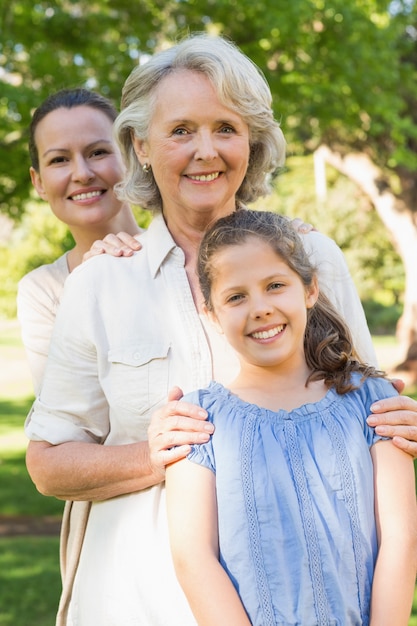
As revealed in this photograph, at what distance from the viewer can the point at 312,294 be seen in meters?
2.34

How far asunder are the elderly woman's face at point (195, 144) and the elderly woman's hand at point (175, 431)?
1.99 feet

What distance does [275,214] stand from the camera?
7.77 feet

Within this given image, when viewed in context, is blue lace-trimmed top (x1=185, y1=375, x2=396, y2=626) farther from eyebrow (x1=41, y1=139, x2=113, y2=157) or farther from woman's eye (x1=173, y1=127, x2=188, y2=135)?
eyebrow (x1=41, y1=139, x2=113, y2=157)

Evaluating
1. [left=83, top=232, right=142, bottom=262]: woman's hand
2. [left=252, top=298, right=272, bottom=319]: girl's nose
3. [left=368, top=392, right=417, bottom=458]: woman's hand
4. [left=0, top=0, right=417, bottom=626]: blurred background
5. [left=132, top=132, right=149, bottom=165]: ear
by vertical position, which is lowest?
[left=368, top=392, right=417, bottom=458]: woman's hand

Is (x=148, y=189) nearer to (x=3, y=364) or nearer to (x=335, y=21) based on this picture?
(x=335, y=21)

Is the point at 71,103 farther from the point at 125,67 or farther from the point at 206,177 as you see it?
the point at 125,67

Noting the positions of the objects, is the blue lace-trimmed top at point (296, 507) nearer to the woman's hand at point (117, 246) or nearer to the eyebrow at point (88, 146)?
the woman's hand at point (117, 246)

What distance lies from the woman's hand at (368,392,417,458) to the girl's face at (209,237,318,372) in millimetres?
258

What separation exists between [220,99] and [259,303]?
0.60 metres

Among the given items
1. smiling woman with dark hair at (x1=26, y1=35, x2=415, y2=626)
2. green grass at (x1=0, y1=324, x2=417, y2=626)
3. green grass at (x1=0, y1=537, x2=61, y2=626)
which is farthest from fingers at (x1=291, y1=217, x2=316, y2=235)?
green grass at (x1=0, y1=537, x2=61, y2=626)

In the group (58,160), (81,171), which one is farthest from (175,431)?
(58,160)

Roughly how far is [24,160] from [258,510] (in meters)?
8.14

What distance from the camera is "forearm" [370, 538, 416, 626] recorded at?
201cm

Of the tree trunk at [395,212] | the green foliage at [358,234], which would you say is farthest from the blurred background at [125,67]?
the green foliage at [358,234]
